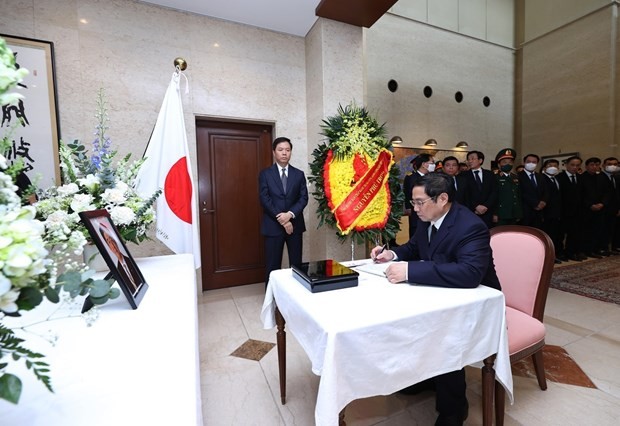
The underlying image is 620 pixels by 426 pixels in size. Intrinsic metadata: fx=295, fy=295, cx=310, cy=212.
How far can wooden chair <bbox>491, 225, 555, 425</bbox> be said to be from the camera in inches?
55.7

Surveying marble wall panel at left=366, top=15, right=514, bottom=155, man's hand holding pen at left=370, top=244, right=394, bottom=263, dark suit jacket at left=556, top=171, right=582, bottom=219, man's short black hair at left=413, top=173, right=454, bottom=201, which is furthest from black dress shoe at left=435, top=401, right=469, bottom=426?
marble wall panel at left=366, top=15, right=514, bottom=155

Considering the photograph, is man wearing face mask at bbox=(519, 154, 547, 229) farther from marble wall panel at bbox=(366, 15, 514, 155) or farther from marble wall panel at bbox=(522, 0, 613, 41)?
marble wall panel at bbox=(522, 0, 613, 41)

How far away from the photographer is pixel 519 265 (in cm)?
161

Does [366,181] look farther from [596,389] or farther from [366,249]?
[596,389]

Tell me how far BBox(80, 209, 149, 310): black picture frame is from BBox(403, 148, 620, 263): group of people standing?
3.86m

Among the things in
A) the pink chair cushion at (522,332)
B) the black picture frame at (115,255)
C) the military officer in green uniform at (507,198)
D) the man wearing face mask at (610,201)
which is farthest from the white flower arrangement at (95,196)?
the man wearing face mask at (610,201)

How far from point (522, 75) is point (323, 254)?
8.44 meters

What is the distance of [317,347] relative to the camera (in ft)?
3.20

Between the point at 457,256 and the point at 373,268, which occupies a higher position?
the point at 457,256

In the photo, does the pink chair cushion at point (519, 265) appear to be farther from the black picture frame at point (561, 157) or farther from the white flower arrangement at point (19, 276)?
the black picture frame at point (561, 157)

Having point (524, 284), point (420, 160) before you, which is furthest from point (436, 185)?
point (420, 160)

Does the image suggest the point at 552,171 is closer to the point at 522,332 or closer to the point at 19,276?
the point at 522,332

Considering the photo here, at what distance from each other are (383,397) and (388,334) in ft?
3.25

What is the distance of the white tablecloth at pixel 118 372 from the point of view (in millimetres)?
521
